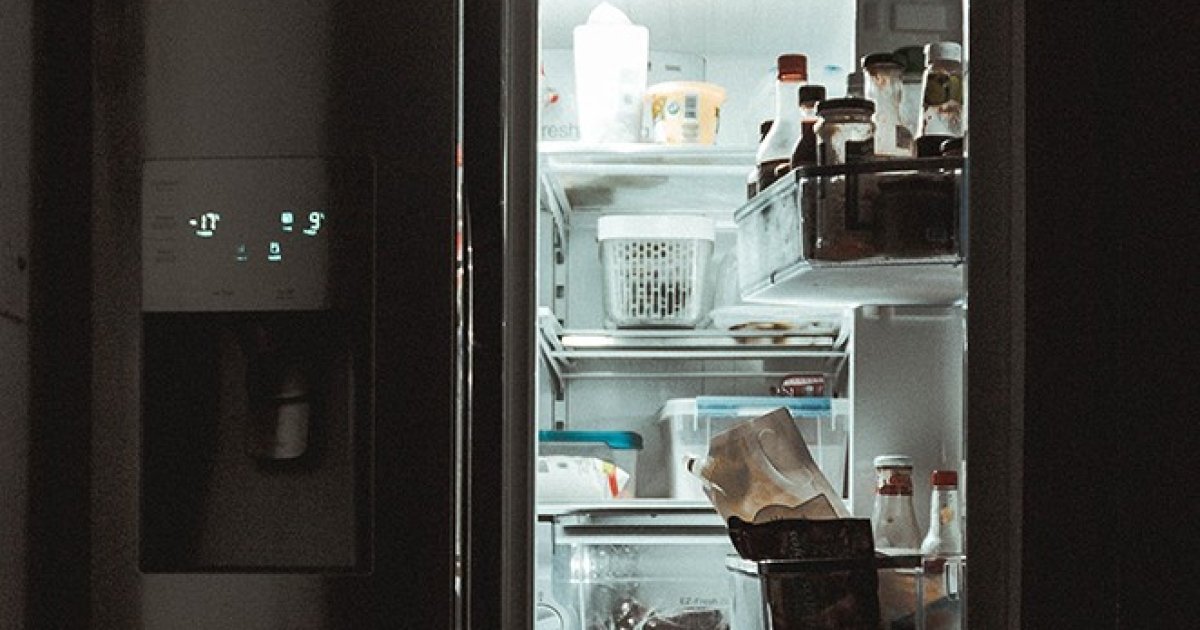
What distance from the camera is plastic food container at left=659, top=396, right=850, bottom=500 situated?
2.42m

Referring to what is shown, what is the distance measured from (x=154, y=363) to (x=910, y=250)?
0.74m

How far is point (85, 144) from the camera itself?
1.37 m

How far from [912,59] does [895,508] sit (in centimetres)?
53

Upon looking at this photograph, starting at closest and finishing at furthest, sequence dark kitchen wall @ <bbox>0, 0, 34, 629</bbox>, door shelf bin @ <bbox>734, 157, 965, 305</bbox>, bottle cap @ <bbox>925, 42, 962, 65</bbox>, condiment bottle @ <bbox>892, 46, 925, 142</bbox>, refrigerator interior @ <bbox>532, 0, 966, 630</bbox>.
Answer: dark kitchen wall @ <bbox>0, 0, 34, 629</bbox> → door shelf bin @ <bbox>734, 157, 965, 305</bbox> → bottle cap @ <bbox>925, 42, 962, 65</bbox> → condiment bottle @ <bbox>892, 46, 925, 142</bbox> → refrigerator interior @ <bbox>532, 0, 966, 630</bbox>

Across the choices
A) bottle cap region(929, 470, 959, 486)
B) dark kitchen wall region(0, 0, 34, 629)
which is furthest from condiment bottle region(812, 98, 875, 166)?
dark kitchen wall region(0, 0, 34, 629)

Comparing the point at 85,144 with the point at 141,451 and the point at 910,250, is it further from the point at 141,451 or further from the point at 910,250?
the point at 910,250

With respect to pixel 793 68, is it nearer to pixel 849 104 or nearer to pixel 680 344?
pixel 849 104

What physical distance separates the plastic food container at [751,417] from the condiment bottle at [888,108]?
2.41ft

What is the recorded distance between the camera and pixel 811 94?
1.76 metres

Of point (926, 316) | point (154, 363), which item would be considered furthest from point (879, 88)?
point (154, 363)

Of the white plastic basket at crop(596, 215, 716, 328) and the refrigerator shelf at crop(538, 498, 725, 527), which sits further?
the white plastic basket at crop(596, 215, 716, 328)

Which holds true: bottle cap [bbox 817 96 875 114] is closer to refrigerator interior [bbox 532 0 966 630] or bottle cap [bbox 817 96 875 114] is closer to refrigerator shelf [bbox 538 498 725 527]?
refrigerator interior [bbox 532 0 966 630]

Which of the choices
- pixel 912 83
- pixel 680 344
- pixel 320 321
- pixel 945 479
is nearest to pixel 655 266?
pixel 680 344

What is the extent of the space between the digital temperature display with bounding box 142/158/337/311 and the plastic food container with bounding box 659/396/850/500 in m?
1.18
